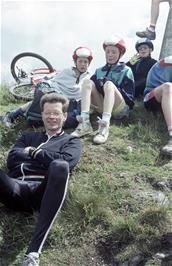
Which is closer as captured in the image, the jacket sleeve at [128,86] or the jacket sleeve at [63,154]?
the jacket sleeve at [63,154]

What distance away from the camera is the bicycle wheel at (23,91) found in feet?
29.4

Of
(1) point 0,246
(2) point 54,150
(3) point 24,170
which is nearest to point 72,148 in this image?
(2) point 54,150

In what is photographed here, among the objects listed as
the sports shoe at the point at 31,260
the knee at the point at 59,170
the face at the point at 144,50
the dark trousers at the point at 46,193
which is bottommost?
the sports shoe at the point at 31,260

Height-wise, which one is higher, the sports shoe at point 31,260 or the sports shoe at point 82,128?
the sports shoe at point 82,128

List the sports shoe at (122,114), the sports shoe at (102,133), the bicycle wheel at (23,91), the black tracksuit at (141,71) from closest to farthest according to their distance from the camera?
the sports shoe at (102,133)
the sports shoe at (122,114)
the black tracksuit at (141,71)
the bicycle wheel at (23,91)

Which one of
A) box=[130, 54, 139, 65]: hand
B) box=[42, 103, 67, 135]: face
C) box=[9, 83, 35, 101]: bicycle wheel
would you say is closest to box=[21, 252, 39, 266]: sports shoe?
box=[42, 103, 67, 135]: face

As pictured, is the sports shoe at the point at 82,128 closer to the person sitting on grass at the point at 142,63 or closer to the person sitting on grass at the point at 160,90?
the person sitting on grass at the point at 160,90

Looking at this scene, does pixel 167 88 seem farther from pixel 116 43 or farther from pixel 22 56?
pixel 22 56

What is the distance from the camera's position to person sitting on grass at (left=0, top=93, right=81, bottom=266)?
4.40 meters

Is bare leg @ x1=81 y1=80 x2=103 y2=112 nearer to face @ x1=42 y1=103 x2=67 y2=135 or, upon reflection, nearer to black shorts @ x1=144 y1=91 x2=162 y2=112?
black shorts @ x1=144 y1=91 x2=162 y2=112

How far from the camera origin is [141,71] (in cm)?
807

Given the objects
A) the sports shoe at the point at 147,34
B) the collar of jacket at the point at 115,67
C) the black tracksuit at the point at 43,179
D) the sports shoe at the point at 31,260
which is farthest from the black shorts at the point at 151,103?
the sports shoe at the point at 31,260

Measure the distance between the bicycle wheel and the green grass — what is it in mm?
2872

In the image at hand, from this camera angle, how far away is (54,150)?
516 centimetres
